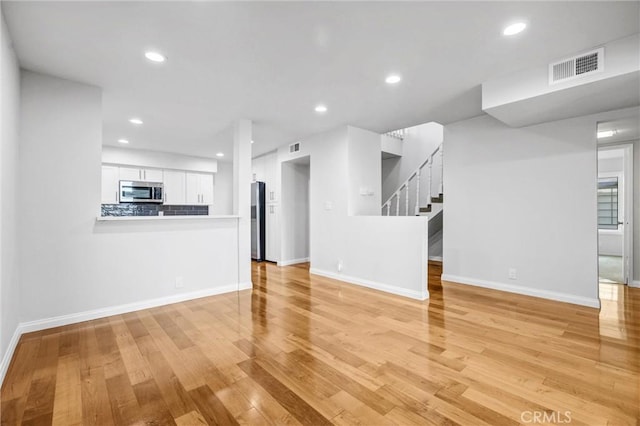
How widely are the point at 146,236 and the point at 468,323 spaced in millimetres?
3629

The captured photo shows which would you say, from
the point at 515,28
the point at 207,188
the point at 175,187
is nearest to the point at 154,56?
the point at 515,28

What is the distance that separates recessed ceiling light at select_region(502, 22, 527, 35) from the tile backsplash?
6996mm

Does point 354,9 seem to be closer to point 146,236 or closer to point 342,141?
point 342,141

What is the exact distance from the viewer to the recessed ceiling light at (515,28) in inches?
83.0

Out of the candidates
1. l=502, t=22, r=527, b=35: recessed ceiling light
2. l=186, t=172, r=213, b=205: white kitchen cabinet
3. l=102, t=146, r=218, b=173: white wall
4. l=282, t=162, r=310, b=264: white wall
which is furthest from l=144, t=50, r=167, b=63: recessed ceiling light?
l=186, t=172, r=213, b=205: white kitchen cabinet

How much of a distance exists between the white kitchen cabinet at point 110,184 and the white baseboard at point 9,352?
12.3ft

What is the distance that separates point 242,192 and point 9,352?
2.71 m

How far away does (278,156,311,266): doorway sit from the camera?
6090mm

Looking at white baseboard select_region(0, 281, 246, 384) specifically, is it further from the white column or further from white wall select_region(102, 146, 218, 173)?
white wall select_region(102, 146, 218, 173)

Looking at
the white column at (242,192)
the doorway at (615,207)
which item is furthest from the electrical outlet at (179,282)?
the doorway at (615,207)

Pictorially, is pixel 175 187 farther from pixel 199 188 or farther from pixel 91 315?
pixel 91 315

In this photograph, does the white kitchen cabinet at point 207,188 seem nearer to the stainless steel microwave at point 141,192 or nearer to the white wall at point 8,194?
the stainless steel microwave at point 141,192

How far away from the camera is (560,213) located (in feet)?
11.7

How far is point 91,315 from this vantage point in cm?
299
